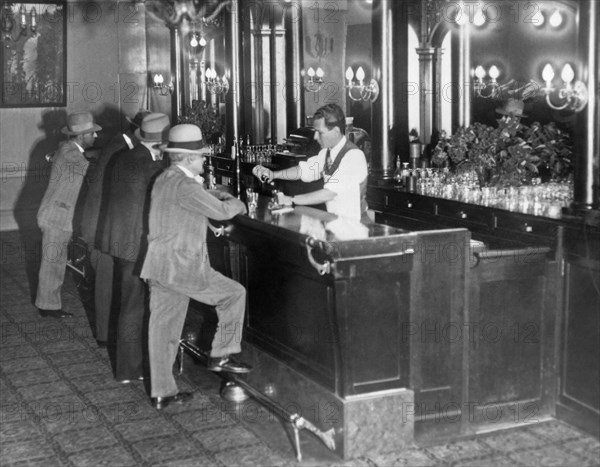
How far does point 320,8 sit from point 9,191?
5.07 metres

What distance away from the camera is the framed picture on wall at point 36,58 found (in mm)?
13406

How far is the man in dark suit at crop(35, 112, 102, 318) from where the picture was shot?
7.98m

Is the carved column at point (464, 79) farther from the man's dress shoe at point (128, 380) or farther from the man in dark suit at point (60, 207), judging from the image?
the man's dress shoe at point (128, 380)

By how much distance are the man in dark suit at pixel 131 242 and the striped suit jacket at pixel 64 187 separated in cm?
160

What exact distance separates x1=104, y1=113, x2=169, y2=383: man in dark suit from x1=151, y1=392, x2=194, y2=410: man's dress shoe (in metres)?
0.58

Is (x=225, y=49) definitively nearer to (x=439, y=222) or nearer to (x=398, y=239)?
(x=439, y=222)

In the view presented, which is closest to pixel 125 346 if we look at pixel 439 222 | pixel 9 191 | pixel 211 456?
pixel 211 456

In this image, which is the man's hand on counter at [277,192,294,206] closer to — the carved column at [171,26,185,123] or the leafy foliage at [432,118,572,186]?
the leafy foliage at [432,118,572,186]

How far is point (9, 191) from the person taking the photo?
13.5 m

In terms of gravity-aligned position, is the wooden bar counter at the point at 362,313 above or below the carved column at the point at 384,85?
below

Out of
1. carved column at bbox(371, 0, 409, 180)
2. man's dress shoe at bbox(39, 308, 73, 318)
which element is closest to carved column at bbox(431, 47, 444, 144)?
carved column at bbox(371, 0, 409, 180)

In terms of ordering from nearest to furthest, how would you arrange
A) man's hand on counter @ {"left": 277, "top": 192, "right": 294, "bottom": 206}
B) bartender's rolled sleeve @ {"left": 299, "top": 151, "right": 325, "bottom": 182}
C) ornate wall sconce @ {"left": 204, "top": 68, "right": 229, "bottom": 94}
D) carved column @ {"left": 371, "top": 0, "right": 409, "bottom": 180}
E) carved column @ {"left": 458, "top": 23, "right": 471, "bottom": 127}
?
man's hand on counter @ {"left": 277, "top": 192, "right": 294, "bottom": 206} < bartender's rolled sleeve @ {"left": 299, "top": 151, "right": 325, "bottom": 182} < carved column @ {"left": 371, "top": 0, "right": 409, "bottom": 180} < carved column @ {"left": 458, "top": 23, "right": 471, "bottom": 127} < ornate wall sconce @ {"left": 204, "top": 68, "right": 229, "bottom": 94}

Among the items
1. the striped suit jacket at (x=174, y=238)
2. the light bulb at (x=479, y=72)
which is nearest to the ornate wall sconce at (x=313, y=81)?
the light bulb at (x=479, y=72)

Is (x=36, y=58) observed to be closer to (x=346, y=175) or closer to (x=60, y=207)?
(x=60, y=207)
